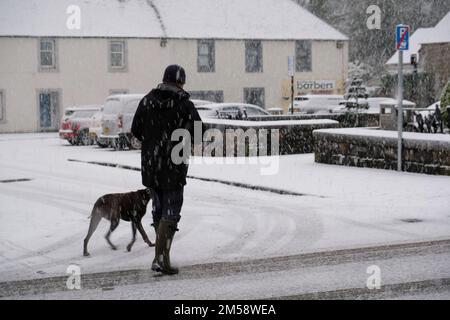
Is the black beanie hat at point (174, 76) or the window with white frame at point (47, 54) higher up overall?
the window with white frame at point (47, 54)

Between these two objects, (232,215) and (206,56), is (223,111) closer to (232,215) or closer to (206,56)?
(232,215)

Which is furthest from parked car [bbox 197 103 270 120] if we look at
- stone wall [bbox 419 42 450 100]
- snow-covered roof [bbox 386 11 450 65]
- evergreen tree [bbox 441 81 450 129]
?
snow-covered roof [bbox 386 11 450 65]

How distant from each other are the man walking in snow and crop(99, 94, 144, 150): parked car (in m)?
16.4

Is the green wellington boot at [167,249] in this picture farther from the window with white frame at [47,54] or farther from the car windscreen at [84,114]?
the window with white frame at [47,54]

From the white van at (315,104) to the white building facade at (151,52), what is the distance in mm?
3431

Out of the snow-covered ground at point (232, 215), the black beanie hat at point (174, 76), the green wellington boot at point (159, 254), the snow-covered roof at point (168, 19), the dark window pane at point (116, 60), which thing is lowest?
the snow-covered ground at point (232, 215)

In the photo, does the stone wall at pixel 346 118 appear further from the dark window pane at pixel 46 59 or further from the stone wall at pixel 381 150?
the dark window pane at pixel 46 59

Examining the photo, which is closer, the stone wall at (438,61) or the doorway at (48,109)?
the doorway at (48,109)

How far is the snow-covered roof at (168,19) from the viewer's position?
38906 millimetres

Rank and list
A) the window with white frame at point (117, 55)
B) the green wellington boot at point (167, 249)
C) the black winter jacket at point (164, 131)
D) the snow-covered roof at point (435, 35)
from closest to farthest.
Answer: the black winter jacket at point (164, 131) → the green wellington boot at point (167, 249) → the window with white frame at point (117, 55) → the snow-covered roof at point (435, 35)

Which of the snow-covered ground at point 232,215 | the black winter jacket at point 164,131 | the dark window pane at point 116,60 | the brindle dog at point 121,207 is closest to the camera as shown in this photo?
the black winter jacket at point 164,131

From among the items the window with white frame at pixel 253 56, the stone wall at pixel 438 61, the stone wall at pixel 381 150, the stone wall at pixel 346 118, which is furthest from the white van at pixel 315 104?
the stone wall at pixel 381 150

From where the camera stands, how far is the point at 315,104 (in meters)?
40.6

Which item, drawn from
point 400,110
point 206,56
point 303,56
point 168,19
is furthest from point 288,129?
point 303,56
